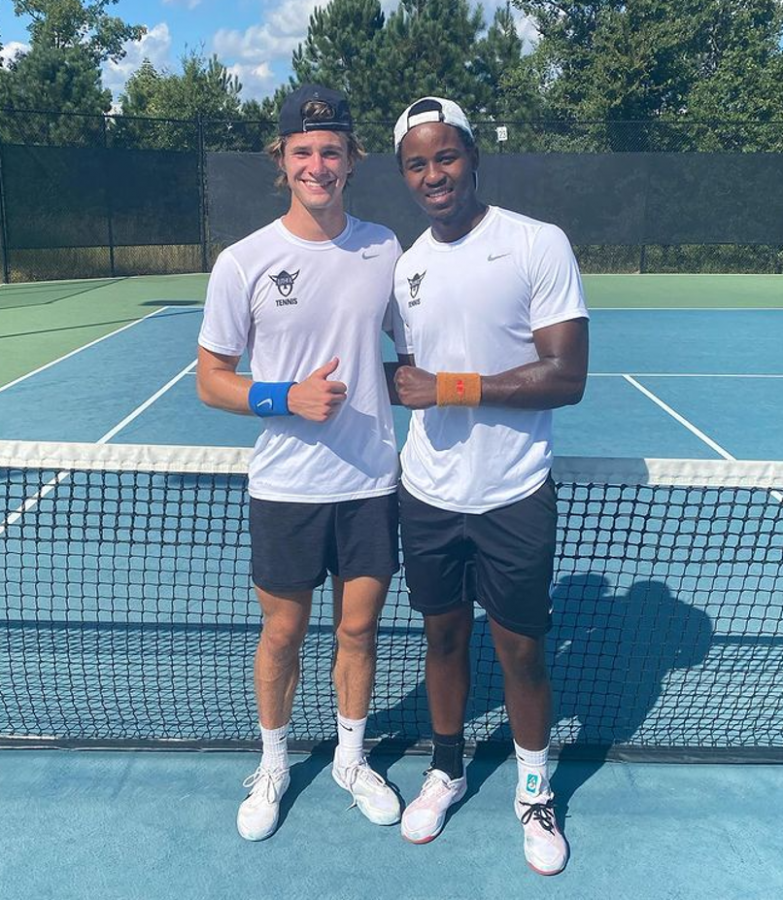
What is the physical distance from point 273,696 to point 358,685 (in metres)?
0.27

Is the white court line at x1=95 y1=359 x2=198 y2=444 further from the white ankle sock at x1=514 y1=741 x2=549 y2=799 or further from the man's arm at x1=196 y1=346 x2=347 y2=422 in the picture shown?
the white ankle sock at x1=514 y1=741 x2=549 y2=799

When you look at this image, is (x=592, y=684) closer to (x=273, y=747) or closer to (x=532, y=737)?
(x=532, y=737)

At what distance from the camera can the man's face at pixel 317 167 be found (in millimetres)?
2551

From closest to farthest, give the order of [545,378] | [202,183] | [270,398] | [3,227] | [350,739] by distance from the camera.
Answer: [545,378]
[270,398]
[350,739]
[3,227]
[202,183]

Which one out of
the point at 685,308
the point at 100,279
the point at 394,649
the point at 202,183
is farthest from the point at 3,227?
the point at 394,649

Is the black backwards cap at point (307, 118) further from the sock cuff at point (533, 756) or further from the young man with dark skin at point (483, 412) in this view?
A: the sock cuff at point (533, 756)

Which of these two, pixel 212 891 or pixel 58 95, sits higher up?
pixel 58 95

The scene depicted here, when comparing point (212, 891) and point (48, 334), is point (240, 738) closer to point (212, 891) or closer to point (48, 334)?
point (212, 891)

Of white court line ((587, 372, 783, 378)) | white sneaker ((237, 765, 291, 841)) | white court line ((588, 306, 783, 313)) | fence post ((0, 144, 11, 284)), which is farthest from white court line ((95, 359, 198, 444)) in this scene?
fence post ((0, 144, 11, 284))

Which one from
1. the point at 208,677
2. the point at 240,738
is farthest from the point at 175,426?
the point at 240,738

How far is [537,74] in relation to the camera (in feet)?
86.1

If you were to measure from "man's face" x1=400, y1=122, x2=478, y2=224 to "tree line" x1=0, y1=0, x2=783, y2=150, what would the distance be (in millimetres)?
18227

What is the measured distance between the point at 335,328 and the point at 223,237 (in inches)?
720

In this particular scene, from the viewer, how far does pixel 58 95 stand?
26906mm
